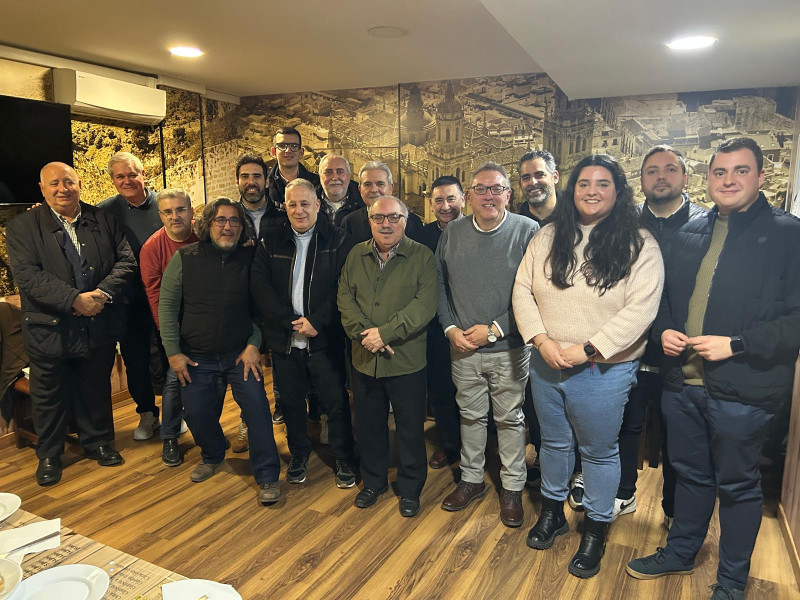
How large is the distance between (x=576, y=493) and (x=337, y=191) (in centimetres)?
212

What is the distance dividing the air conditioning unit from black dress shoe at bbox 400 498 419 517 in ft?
12.1

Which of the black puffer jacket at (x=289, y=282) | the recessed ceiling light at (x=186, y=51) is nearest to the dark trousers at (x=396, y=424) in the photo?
the black puffer jacket at (x=289, y=282)

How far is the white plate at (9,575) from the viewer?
1.11m

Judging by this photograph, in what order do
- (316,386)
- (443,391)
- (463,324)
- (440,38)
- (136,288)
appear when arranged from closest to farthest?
(463,324), (316,386), (443,391), (136,288), (440,38)

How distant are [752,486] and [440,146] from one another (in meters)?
4.11

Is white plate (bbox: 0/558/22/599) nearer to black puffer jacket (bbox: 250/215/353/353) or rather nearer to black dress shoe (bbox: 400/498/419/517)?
black puffer jacket (bbox: 250/215/353/353)

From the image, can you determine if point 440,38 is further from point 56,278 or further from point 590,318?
point 56,278

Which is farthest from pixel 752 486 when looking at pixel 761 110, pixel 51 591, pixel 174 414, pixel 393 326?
pixel 761 110

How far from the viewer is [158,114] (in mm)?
4879

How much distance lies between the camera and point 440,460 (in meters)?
3.28

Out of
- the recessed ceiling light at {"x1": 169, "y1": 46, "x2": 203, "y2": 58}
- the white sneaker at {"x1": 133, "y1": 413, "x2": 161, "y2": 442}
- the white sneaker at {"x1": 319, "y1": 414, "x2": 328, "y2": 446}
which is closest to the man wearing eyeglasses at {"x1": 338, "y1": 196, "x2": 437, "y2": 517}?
the white sneaker at {"x1": 319, "y1": 414, "x2": 328, "y2": 446}

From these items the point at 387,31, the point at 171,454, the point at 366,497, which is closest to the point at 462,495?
the point at 366,497

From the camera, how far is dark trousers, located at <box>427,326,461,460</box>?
128 inches

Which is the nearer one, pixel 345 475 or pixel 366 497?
pixel 366 497
